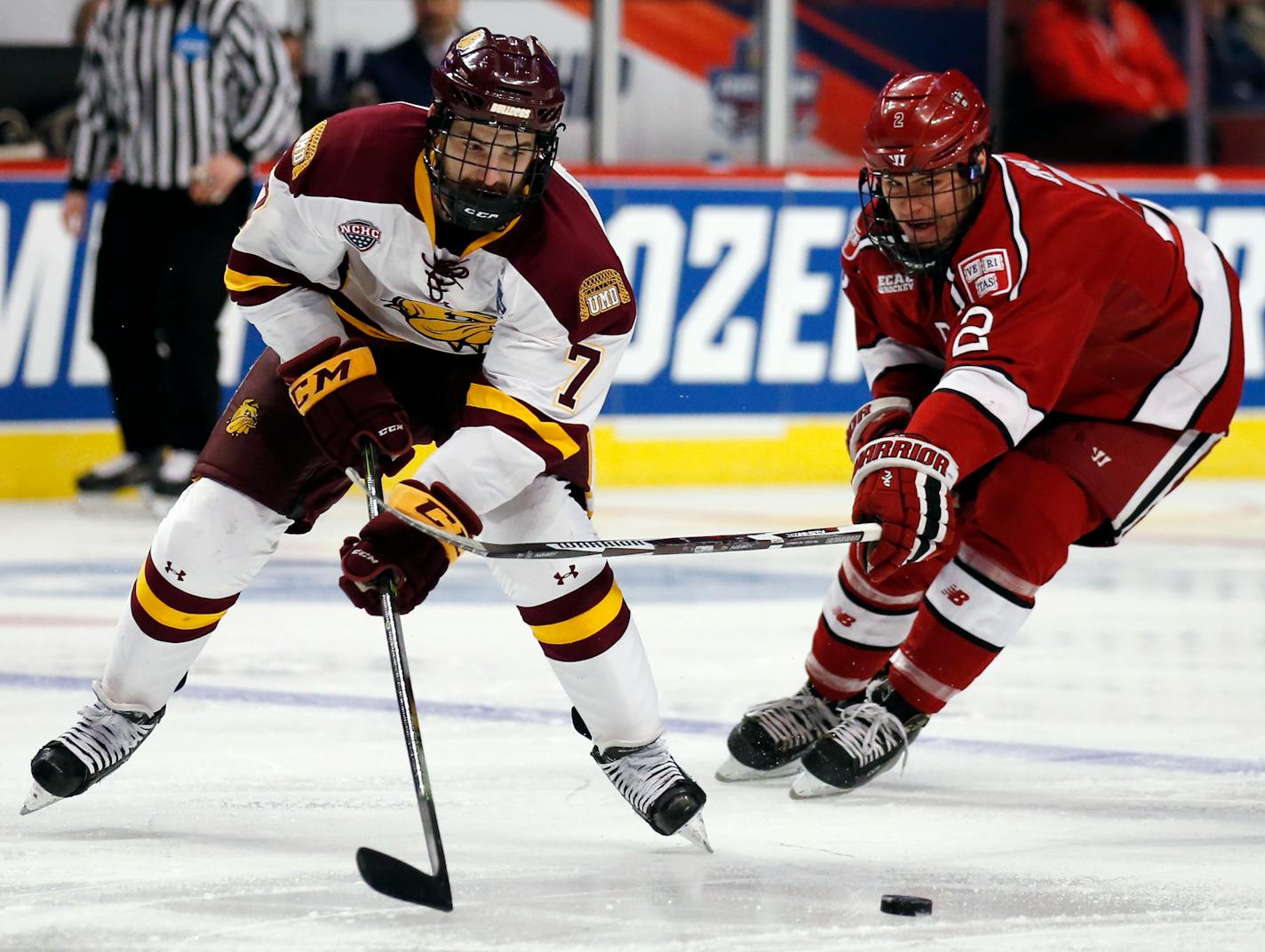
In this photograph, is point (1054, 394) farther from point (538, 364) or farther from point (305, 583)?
point (305, 583)

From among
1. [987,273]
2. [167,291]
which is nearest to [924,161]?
[987,273]

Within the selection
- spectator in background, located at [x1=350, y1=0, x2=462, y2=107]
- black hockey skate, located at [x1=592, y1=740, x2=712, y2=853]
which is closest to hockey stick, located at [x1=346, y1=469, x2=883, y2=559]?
black hockey skate, located at [x1=592, y1=740, x2=712, y2=853]

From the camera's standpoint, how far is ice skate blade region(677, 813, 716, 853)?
2.78 m

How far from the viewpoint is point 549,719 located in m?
3.63

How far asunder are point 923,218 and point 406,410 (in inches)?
30.8

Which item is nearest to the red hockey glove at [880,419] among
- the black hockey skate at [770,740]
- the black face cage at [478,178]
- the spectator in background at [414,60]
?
the black hockey skate at [770,740]

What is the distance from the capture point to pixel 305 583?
5.08 m

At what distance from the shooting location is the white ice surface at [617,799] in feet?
7.97

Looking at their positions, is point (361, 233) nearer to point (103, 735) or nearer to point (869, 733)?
point (103, 735)

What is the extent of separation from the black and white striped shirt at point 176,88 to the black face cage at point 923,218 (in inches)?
136

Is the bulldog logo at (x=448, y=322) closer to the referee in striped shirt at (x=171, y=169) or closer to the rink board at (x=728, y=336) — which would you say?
the referee in striped shirt at (x=171, y=169)

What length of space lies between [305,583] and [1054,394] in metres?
2.52

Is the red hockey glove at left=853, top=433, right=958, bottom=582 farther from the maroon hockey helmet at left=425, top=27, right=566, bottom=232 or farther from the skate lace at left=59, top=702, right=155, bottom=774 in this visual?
the skate lace at left=59, top=702, right=155, bottom=774

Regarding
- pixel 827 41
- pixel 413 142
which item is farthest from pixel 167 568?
pixel 827 41
